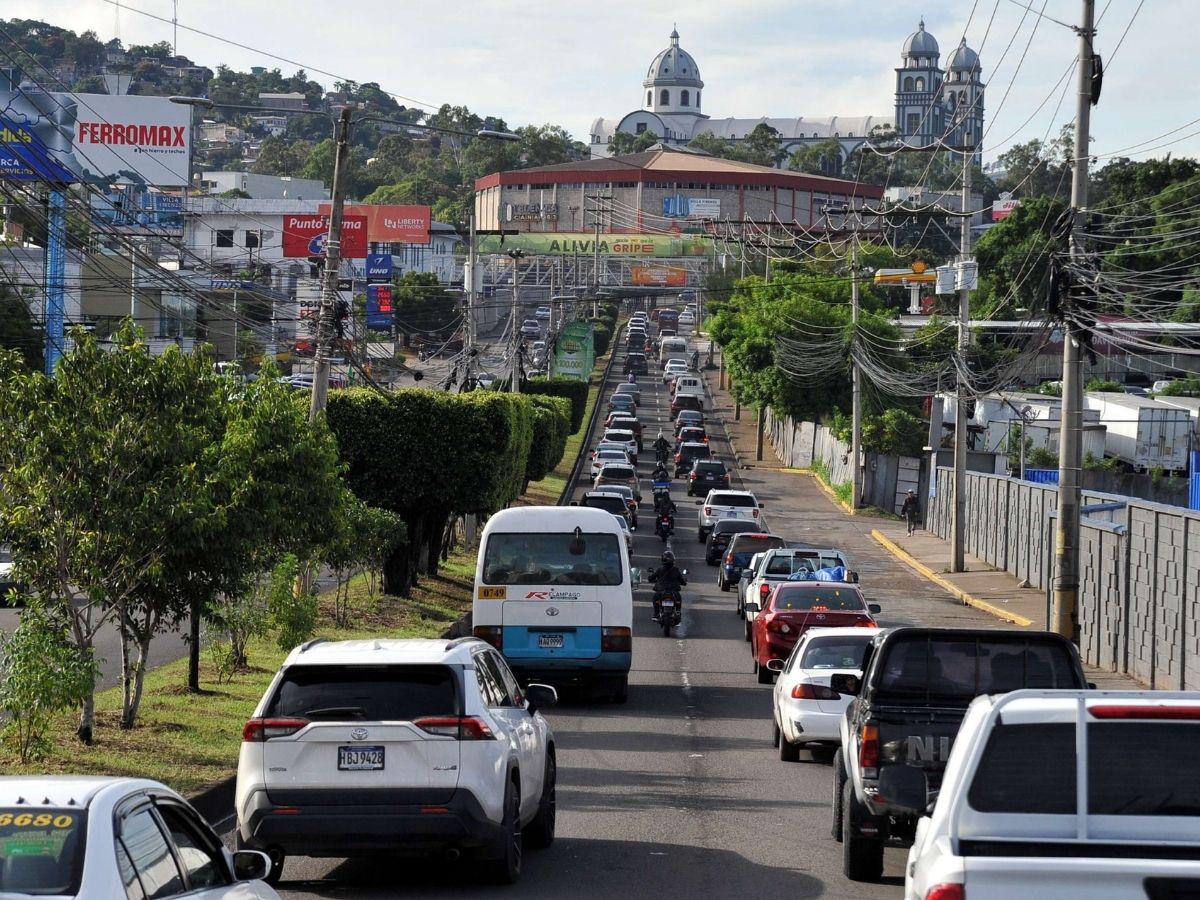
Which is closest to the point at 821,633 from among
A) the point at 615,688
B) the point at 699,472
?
the point at 615,688

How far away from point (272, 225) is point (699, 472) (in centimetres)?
6047

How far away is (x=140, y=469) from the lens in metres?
14.7

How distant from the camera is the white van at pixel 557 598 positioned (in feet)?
67.9

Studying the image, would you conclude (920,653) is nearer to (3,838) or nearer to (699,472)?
(3,838)

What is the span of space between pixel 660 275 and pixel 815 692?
115m

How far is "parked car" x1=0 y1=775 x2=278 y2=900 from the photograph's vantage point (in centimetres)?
555

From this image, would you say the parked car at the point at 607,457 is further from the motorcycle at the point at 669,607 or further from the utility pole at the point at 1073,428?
the utility pole at the point at 1073,428

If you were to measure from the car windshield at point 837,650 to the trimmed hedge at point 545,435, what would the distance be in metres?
28.4

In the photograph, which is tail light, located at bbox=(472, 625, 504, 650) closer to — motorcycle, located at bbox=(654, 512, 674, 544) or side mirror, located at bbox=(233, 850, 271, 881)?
side mirror, located at bbox=(233, 850, 271, 881)

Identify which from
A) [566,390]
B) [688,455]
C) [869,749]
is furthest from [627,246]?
[869,749]

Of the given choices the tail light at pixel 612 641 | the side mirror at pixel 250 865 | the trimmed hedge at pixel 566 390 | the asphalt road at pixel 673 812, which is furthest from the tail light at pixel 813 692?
the trimmed hedge at pixel 566 390

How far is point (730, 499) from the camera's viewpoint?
49844mm

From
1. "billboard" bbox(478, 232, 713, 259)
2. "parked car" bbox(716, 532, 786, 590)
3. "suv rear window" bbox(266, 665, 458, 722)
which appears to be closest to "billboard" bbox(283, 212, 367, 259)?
"billboard" bbox(478, 232, 713, 259)

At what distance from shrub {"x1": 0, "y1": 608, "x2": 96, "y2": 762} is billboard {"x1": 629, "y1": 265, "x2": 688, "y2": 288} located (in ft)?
381
